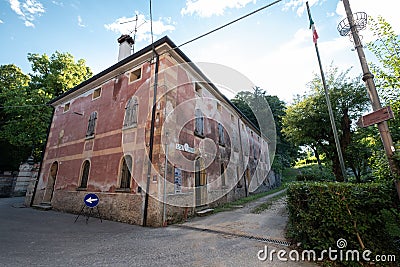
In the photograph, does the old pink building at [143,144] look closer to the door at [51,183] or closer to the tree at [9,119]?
the door at [51,183]

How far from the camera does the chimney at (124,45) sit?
1200cm

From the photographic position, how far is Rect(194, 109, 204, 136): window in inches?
394

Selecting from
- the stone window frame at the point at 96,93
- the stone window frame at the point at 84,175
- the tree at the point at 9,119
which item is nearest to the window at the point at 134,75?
the stone window frame at the point at 96,93

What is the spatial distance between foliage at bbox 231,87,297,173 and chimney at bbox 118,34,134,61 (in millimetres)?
19387

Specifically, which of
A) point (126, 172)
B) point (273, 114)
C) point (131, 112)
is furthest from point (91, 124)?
point (273, 114)

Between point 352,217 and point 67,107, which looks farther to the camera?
point 67,107

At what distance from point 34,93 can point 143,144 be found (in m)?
15.5

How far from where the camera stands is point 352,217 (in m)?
3.32

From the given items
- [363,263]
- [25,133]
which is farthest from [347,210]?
[25,133]

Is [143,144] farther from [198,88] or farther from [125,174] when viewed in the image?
[198,88]

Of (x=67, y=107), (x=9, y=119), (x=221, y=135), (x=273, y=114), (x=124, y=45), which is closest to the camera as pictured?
(x=124, y=45)

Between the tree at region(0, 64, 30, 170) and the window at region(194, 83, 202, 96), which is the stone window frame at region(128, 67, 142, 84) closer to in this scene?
the window at region(194, 83, 202, 96)

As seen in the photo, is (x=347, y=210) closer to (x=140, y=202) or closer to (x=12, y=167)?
(x=140, y=202)

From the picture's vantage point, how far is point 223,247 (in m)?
4.29
